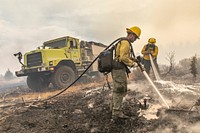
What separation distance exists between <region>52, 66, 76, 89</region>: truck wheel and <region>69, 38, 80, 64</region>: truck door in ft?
3.04

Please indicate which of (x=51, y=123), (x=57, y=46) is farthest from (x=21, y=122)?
(x=57, y=46)

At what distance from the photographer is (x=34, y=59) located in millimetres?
11016

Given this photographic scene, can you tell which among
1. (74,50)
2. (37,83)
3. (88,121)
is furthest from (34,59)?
(88,121)

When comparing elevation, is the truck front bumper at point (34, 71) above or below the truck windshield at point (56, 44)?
below

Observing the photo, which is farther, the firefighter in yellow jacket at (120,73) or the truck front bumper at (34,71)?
the truck front bumper at (34,71)

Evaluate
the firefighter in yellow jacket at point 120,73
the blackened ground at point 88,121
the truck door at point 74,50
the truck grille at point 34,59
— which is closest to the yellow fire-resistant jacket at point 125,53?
the firefighter in yellow jacket at point 120,73

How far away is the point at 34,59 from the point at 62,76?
1804mm

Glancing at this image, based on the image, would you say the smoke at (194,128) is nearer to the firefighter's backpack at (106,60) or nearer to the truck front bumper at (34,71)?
the firefighter's backpack at (106,60)

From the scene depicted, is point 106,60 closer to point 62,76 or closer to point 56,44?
point 62,76

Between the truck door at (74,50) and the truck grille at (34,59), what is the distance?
6.14ft

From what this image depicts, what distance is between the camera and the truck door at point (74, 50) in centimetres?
1185

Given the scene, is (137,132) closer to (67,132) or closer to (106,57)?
(67,132)

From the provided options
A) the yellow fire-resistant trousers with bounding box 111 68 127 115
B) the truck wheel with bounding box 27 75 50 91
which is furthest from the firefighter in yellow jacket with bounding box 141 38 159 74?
the truck wheel with bounding box 27 75 50 91

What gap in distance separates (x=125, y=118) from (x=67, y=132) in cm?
118
